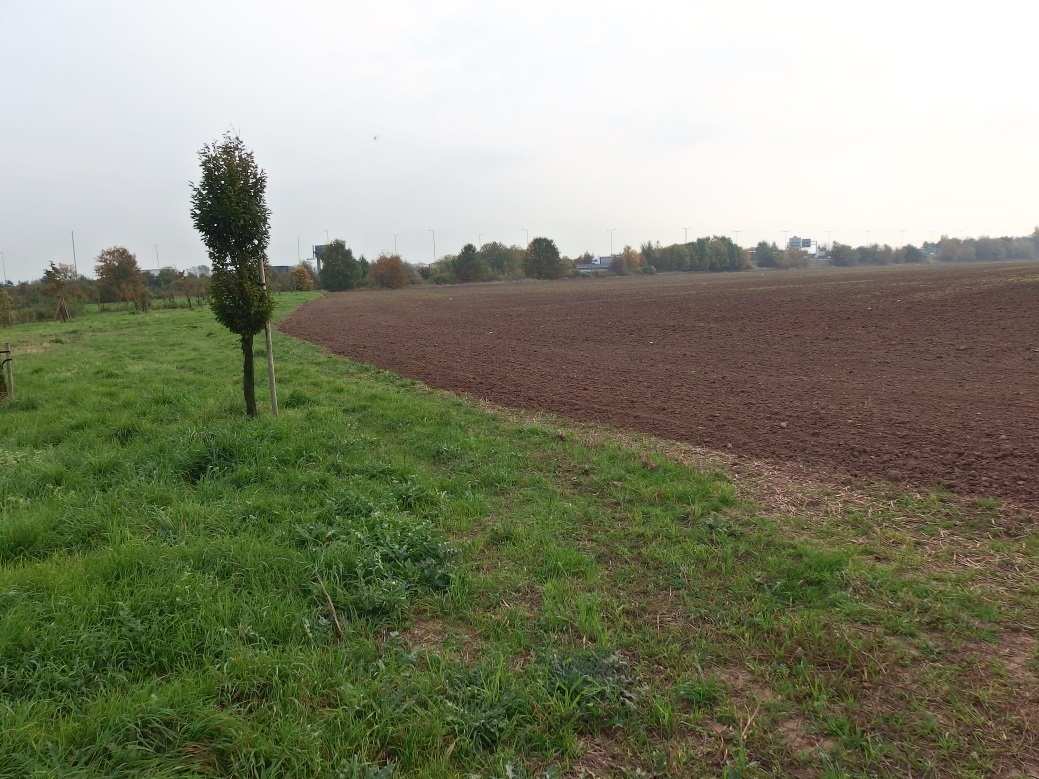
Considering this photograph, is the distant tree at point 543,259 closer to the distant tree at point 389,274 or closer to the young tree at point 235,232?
the distant tree at point 389,274

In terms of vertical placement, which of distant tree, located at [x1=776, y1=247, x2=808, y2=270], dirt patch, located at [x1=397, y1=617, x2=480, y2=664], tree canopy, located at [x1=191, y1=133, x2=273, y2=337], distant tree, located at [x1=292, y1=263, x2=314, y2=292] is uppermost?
distant tree, located at [x1=776, y1=247, x2=808, y2=270]

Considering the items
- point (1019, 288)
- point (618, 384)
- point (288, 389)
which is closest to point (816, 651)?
point (618, 384)

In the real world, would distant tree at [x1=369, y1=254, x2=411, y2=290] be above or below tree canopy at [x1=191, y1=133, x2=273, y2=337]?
above

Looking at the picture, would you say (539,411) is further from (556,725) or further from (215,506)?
(556,725)

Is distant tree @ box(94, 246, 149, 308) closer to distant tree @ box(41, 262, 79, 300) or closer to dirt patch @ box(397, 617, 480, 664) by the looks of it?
distant tree @ box(41, 262, 79, 300)

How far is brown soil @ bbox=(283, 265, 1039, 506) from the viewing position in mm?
7047

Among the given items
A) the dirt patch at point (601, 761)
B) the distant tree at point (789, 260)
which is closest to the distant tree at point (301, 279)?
the dirt patch at point (601, 761)

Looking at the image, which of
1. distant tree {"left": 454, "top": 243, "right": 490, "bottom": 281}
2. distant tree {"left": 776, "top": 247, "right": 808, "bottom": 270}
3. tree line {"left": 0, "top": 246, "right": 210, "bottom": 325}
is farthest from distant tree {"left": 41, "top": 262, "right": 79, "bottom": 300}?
distant tree {"left": 776, "top": 247, "right": 808, "bottom": 270}

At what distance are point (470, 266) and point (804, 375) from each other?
97315 mm

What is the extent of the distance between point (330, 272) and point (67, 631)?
8874cm

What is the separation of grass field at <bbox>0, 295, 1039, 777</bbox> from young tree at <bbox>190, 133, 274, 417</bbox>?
2256mm

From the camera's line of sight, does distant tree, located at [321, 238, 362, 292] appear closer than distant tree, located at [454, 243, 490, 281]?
Yes

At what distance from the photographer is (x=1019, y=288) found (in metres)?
24.5

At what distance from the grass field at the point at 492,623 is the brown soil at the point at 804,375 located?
4.48 feet
